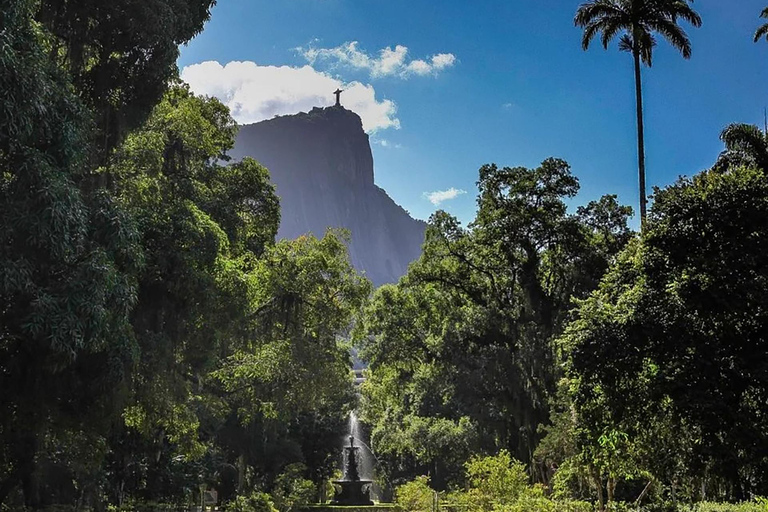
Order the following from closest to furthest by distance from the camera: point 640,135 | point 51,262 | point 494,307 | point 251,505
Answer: point 51,262 → point 640,135 → point 251,505 → point 494,307

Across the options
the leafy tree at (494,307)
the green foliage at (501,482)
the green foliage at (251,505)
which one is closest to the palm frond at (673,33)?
the leafy tree at (494,307)

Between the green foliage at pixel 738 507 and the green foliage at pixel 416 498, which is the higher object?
the green foliage at pixel 738 507

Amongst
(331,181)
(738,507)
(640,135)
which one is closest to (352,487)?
(640,135)

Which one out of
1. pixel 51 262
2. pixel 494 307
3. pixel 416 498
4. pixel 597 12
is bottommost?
pixel 416 498

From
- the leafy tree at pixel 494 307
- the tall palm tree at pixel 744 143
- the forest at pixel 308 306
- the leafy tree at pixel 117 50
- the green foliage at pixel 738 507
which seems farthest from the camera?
the leafy tree at pixel 494 307

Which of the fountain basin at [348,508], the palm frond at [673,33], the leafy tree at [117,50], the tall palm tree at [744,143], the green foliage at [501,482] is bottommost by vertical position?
the fountain basin at [348,508]

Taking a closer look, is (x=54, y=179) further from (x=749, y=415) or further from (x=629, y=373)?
(x=749, y=415)

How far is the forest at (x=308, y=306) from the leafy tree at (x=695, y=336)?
0.12 feet

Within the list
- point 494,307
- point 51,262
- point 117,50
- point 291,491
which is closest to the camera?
point 51,262

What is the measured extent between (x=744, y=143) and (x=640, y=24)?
455 cm

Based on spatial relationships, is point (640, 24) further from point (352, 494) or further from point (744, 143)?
point (352, 494)

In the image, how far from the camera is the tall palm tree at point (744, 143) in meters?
18.5

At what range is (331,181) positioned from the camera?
575ft

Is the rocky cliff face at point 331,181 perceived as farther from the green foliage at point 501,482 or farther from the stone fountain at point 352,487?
the green foliage at point 501,482
